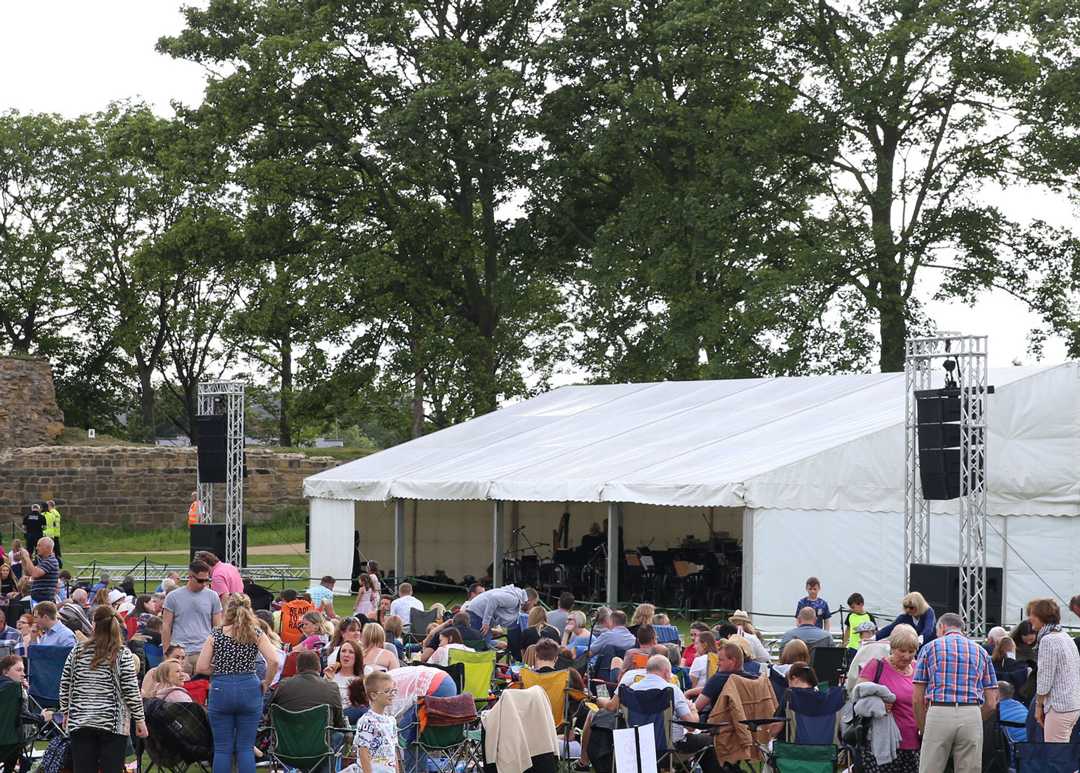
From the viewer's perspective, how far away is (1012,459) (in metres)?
15.4

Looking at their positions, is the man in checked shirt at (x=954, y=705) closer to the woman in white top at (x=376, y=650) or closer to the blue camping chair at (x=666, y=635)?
the woman in white top at (x=376, y=650)

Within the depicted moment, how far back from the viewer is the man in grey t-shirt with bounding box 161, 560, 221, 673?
30.5 ft

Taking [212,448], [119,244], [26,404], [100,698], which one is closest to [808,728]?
[100,698]

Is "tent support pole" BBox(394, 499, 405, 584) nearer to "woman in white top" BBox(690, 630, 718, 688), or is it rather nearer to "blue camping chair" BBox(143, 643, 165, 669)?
"blue camping chair" BBox(143, 643, 165, 669)

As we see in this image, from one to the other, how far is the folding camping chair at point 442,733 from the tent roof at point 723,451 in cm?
700

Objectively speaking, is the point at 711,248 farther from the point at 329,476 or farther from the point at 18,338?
the point at 18,338

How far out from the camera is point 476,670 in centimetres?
916

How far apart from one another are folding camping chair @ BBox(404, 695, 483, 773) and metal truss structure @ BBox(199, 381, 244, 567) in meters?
11.2

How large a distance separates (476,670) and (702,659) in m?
1.41

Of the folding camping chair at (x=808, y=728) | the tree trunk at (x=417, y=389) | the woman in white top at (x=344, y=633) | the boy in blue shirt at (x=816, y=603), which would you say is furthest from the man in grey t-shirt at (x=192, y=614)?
the tree trunk at (x=417, y=389)

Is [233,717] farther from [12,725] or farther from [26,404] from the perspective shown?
[26,404]

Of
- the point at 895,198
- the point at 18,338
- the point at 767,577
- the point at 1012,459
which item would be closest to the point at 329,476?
the point at 767,577

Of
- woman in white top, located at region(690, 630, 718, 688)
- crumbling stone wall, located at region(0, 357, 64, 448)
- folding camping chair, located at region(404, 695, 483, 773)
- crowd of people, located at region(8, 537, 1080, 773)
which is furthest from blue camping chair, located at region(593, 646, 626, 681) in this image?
crumbling stone wall, located at region(0, 357, 64, 448)

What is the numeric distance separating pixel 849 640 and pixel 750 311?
516 inches
